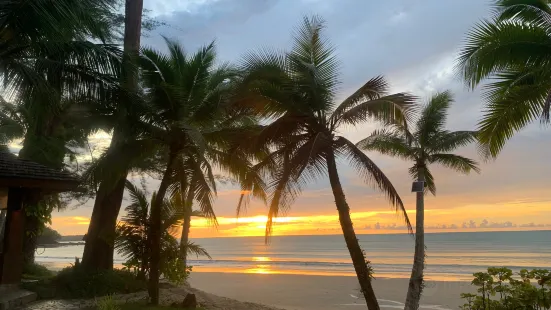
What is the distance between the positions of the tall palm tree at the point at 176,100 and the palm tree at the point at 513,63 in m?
5.57

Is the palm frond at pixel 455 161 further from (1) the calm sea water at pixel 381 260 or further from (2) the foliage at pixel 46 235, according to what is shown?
(2) the foliage at pixel 46 235

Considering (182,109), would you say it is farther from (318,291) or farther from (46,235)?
(46,235)

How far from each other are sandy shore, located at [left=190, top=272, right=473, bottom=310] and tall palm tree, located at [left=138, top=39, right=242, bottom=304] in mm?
7047

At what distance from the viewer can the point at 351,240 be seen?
Answer: 9891mm

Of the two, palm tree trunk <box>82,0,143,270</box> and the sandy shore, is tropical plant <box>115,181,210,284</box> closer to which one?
palm tree trunk <box>82,0,143,270</box>

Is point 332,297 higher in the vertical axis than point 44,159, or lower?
lower

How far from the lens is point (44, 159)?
1438 centimetres

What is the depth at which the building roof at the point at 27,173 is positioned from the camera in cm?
988

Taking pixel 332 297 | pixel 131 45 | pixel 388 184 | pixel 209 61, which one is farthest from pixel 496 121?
pixel 332 297

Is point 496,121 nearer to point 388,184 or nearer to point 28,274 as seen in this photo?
point 388,184

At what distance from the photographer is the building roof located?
9875mm

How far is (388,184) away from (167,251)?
5302 mm

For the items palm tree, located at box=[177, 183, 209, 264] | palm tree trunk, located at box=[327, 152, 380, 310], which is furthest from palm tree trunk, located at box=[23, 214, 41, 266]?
palm tree trunk, located at box=[327, 152, 380, 310]

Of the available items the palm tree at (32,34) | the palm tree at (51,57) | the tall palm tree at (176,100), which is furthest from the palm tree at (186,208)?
the palm tree at (32,34)
